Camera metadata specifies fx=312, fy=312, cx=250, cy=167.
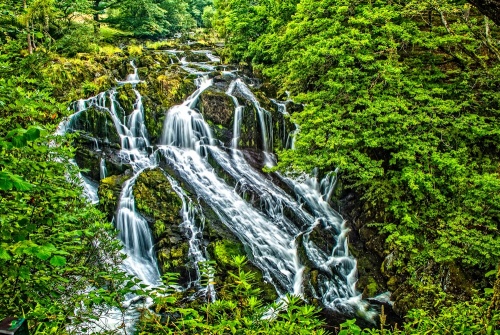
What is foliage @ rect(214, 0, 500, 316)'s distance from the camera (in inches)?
309

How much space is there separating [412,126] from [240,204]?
574cm

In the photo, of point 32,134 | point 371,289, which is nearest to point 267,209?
point 371,289

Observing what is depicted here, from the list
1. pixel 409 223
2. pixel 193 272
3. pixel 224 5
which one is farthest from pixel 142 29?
pixel 409 223

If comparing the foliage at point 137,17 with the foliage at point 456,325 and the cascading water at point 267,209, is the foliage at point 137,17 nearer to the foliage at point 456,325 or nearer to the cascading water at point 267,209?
the cascading water at point 267,209

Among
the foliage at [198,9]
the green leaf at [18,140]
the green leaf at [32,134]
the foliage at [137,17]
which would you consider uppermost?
the foliage at [198,9]

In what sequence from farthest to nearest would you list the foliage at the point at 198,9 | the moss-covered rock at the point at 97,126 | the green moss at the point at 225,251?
the foliage at the point at 198,9, the moss-covered rock at the point at 97,126, the green moss at the point at 225,251

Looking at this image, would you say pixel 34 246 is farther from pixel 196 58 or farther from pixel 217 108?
pixel 196 58

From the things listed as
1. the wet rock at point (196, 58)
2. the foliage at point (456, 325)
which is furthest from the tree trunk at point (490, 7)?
the wet rock at point (196, 58)

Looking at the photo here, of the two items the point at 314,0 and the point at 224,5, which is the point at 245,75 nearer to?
the point at 314,0

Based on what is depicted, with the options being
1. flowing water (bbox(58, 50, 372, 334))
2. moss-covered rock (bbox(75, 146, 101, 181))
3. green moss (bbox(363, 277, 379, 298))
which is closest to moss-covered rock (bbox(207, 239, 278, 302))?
flowing water (bbox(58, 50, 372, 334))

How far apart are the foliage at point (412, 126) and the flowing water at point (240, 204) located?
1.68 metres

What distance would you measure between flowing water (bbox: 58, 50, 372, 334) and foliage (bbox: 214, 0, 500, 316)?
66.3 inches

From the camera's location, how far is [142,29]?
25438mm

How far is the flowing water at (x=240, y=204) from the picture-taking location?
8.80 meters
